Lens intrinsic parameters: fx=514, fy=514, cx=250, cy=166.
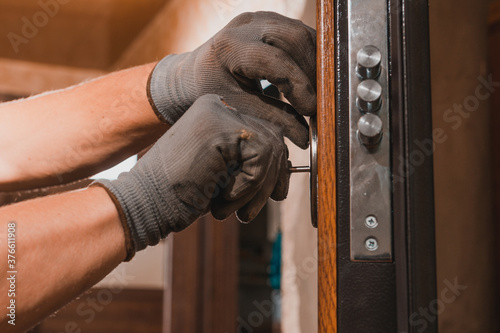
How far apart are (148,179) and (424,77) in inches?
13.2

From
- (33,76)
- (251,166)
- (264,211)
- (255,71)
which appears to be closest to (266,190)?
(251,166)

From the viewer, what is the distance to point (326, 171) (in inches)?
21.8

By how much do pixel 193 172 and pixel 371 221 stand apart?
212 mm

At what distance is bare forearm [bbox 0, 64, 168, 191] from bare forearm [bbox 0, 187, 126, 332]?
262mm

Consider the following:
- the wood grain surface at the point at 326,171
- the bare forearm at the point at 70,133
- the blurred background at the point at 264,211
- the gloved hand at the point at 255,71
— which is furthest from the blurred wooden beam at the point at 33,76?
the wood grain surface at the point at 326,171

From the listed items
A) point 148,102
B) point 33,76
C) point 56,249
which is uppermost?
point 33,76

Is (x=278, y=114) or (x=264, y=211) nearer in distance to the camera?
(x=278, y=114)

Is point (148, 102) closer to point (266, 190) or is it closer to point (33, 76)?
point (266, 190)

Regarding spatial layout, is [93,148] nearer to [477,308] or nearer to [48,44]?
[477,308]

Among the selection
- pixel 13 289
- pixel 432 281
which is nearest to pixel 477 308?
pixel 432 281

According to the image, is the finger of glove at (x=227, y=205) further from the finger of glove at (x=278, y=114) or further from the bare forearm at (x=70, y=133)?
the bare forearm at (x=70, y=133)

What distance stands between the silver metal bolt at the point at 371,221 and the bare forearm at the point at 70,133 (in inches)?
16.2

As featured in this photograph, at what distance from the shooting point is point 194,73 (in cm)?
72

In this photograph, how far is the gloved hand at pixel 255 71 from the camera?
0.65 meters
